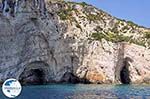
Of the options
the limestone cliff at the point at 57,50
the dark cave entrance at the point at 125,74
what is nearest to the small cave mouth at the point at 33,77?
the limestone cliff at the point at 57,50

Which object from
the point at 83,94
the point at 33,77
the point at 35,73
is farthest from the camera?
the point at 35,73

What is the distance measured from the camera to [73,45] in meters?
78.4

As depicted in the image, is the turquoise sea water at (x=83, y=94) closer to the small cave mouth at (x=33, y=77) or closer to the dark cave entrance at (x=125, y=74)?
the small cave mouth at (x=33, y=77)

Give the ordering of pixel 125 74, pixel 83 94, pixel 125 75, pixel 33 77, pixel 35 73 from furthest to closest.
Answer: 1. pixel 125 75
2. pixel 125 74
3. pixel 35 73
4. pixel 33 77
5. pixel 83 94

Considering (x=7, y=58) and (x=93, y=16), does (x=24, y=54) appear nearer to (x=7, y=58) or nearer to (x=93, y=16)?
(x=7, y=58)

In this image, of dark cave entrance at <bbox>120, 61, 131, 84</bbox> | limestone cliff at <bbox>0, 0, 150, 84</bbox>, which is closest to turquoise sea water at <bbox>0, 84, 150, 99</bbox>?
limestone cliff at <bbox>0, 0, 150, 84</bbox>

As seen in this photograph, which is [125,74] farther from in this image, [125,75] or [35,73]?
[35,73]

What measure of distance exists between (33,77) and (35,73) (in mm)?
1388

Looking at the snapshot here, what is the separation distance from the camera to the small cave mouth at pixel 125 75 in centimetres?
8294

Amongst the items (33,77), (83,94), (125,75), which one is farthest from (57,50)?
(83,94)

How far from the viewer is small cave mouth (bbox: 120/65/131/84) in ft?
272

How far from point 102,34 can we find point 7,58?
20978 mm

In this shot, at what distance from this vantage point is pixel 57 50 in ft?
260

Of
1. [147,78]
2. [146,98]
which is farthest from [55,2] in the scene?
[146,98]
